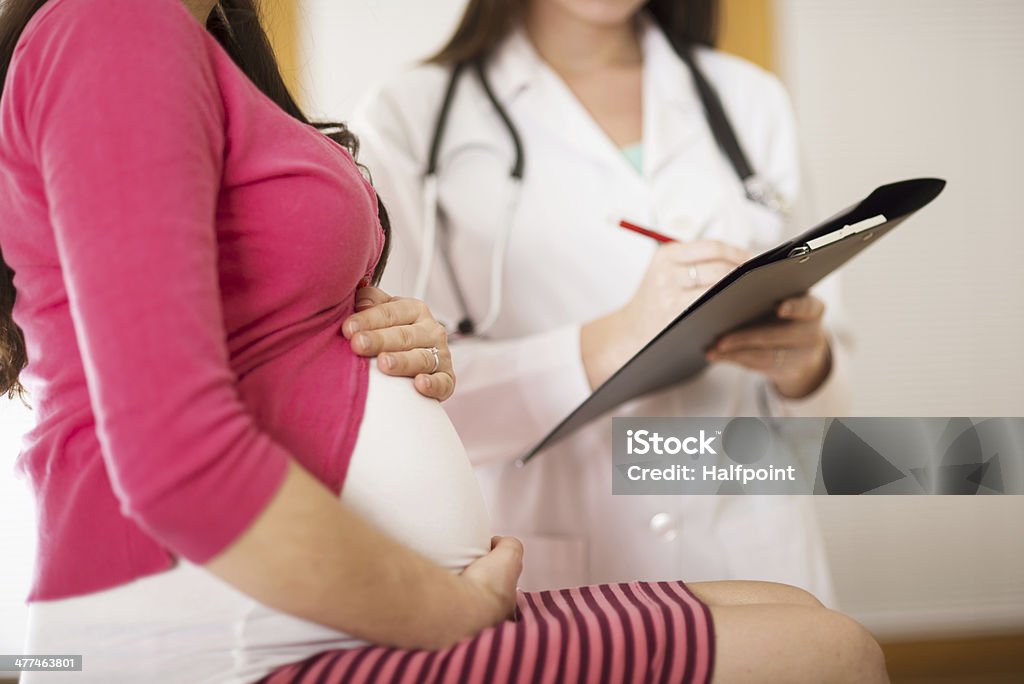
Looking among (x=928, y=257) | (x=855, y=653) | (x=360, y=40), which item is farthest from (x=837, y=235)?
(x=928, y=257)

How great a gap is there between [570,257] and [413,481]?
684 mm

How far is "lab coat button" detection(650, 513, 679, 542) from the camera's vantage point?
1.18m

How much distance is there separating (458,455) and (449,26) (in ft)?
3.77

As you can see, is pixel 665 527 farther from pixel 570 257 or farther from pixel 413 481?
pixel 413 481

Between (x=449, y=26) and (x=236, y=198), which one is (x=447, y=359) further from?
(x=449, y=26)

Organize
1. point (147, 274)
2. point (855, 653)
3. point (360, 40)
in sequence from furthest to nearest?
point (360, 40) → point (855, 653) → point (147, 274)

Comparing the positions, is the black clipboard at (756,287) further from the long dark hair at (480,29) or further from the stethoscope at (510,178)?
the long dark hair at (480,29)

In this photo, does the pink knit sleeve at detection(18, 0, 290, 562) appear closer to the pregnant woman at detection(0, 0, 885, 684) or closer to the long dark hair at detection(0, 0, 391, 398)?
the pregnant woman at detection(0, 0, 885, 684)

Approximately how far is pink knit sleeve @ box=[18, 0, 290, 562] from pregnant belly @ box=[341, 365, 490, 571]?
89 millimetres

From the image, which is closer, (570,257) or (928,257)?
(570,257)

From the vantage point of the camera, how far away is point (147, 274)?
479 millimetres

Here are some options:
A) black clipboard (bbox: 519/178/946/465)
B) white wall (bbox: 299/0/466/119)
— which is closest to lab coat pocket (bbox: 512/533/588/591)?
black clipboard (bbox: 519/178/946/465)

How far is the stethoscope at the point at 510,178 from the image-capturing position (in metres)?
1.19

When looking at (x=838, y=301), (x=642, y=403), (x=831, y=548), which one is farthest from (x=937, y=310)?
(x=642, y=403)
